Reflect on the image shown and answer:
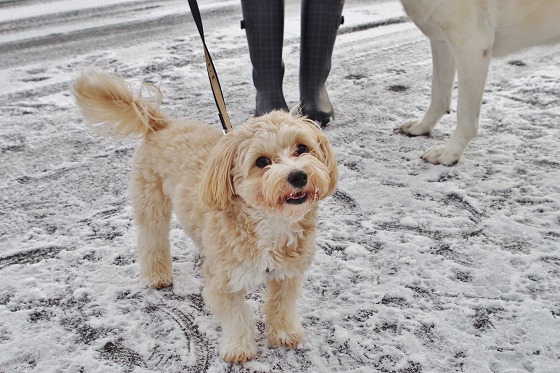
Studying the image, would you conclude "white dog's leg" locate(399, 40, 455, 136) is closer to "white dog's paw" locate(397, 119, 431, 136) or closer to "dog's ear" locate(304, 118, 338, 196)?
"white dog's paw" locate(397, 119, 431, 136)

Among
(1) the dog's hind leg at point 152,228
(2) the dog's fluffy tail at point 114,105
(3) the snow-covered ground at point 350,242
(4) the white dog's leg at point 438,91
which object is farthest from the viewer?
(4) the white dog's leg at point 438,91

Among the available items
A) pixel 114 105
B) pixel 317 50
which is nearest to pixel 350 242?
pixel 114 105

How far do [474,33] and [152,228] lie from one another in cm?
235

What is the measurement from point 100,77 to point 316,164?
1068mm

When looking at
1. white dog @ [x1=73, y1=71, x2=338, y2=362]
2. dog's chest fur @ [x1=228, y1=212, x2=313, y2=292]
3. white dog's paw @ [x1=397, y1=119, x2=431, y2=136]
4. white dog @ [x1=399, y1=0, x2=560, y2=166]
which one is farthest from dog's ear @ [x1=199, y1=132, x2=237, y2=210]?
white dog's paw @ [x1=397, y1=119, x2=431, y2=136]

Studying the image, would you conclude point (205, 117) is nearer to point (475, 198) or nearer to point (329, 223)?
point (329, 223)

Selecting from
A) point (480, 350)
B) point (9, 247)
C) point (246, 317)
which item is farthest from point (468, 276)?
point (9, 247)

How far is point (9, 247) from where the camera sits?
9.43 ft

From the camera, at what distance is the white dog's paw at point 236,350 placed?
213cm

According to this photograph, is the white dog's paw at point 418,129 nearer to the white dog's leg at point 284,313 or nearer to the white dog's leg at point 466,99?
the white dog's leg at point 466,99

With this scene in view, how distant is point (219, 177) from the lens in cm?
194

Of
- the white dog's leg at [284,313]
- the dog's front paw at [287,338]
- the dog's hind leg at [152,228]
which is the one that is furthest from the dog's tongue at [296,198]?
the dog's hind leg at [152,228]

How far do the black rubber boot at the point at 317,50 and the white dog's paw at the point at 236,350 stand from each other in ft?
7.58

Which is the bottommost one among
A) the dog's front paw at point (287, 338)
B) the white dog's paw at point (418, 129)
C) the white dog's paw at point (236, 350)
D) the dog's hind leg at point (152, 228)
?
the white dog's paw at point (418, 129)
